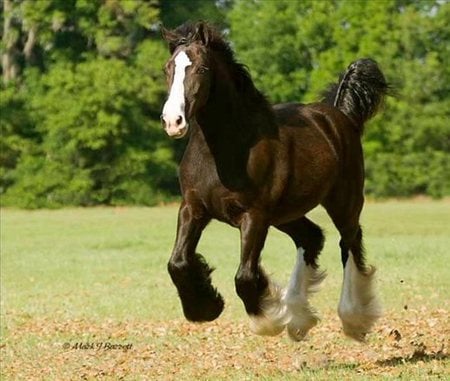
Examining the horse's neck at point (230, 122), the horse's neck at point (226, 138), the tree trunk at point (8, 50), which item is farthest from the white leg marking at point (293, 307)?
the tree trunk at point (8, 50)

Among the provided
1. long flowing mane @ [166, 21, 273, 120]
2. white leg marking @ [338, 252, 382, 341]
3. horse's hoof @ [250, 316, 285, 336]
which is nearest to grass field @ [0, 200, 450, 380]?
white leg marking @ [338, 252, 382, 341]

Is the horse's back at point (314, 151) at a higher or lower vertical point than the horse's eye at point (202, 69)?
lower

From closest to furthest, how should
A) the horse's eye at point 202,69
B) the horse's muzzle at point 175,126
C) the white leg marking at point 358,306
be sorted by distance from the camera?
the horse's muzzle at point 175,126, the horse's eye at point 202,69, the white leg marking at point 358,306

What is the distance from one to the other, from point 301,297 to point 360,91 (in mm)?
2172

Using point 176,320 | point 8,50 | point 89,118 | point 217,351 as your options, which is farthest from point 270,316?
point 8,50

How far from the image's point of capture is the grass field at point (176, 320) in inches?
387

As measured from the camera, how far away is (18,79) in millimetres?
60750

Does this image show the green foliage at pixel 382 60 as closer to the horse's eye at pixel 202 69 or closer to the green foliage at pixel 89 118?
the green foliage at pixel 89 118

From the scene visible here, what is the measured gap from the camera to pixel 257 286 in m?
8.66

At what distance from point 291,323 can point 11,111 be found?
51.4 meters

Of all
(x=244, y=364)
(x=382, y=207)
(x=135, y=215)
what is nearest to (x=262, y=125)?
(x=244, y=364)

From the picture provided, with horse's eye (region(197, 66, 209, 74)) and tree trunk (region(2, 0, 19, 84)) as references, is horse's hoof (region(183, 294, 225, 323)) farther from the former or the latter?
tree trunk (region(2, 0, 19, 84))

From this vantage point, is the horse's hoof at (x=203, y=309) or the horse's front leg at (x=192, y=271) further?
the horse's hoof at (x=203, y=309)

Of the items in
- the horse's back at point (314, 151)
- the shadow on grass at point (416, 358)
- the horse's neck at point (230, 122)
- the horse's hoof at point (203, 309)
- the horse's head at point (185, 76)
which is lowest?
the shadow on grass at point (416, 358)
